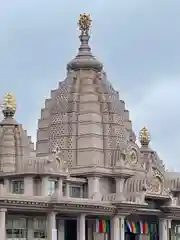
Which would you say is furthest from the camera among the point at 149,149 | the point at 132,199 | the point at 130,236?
the point at 149,149

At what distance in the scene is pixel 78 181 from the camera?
5412cm

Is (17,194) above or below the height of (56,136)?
below

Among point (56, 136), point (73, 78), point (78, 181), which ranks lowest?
point (78, 181)

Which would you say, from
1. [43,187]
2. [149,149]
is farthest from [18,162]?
[149,149]

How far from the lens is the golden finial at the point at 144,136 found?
66.9 metres

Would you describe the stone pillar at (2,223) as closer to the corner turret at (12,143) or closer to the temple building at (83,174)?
the temple building at (83,174)

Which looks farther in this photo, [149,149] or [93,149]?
[149,149]

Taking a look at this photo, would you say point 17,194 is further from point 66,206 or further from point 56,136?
point 56,136

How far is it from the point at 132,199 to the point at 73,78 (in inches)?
467

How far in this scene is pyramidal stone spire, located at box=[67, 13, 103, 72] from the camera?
195 feet

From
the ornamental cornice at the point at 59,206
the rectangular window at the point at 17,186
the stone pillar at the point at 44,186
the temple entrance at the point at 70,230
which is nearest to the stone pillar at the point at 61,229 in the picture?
the temple entrance at the point at 70,230

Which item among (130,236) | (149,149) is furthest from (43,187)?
(149,149)

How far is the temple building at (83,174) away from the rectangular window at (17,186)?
0.24 feet

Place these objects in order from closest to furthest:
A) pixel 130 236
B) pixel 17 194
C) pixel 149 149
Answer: pixel 17 194 < pixel 130 236 < pixel 149 149
